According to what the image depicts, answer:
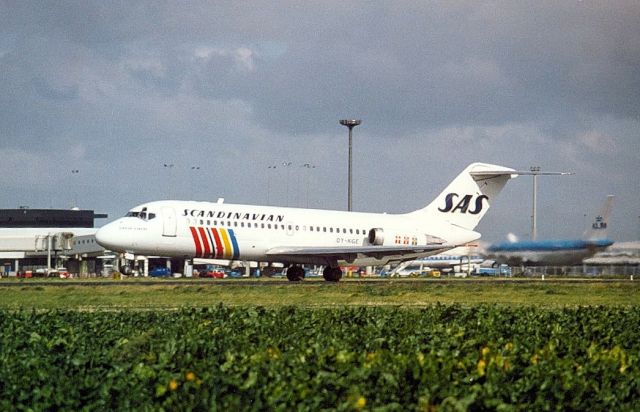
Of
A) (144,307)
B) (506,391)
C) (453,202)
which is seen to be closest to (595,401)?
(506,391)

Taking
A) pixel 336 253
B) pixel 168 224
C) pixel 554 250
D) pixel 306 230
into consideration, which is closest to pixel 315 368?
pixel 554 250

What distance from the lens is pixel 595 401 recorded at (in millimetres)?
11953

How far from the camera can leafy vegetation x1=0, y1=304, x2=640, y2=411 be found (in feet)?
37.8

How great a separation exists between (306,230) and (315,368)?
45.4 metres

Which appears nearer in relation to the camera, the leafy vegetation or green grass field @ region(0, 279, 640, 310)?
the leafy vegetation

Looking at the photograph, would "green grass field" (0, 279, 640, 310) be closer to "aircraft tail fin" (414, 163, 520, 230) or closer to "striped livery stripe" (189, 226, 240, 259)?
"striped livery stripe" (189, 226, 240, 259)

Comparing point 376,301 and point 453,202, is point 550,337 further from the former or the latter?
point 453,202

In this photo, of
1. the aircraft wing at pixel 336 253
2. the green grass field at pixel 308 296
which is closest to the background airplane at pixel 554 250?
the green grass field at pixel 308 296

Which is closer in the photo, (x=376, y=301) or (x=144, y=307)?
(x=144, y=307)

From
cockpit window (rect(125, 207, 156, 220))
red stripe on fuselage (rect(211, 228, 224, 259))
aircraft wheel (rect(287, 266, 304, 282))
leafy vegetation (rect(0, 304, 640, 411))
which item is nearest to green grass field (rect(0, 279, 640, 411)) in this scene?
leafy vegetation (rect(0, 304, 640, 411))

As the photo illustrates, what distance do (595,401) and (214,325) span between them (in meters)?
8.10

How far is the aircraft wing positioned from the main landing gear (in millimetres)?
423

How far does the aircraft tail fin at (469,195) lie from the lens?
6397 cm

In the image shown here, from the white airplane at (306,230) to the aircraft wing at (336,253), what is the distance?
0.06 m
